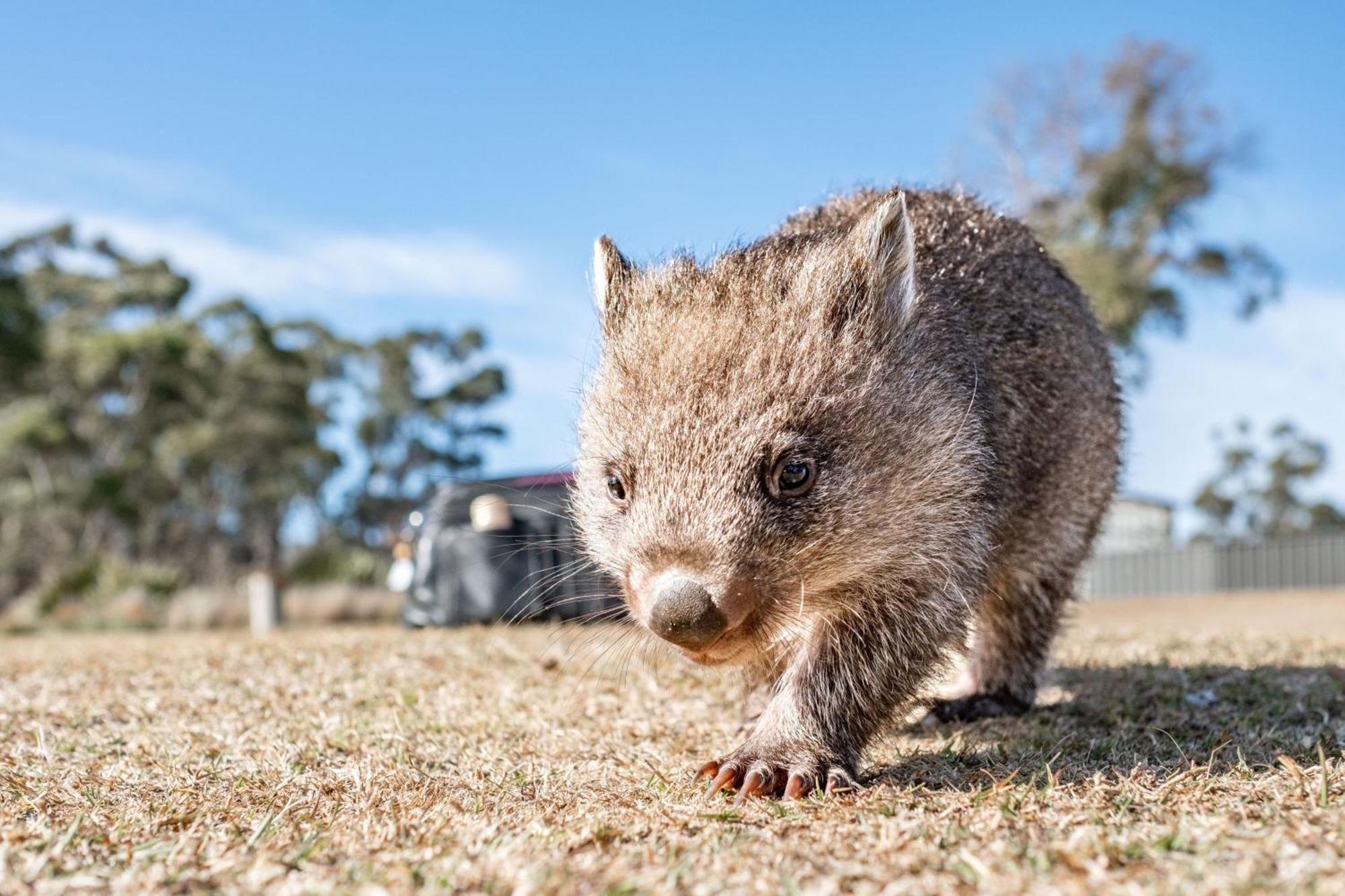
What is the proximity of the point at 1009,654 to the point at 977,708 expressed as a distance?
0.23 m

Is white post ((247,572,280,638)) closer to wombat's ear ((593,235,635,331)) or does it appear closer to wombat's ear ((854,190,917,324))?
wombat's ear ((593,235,635,331))

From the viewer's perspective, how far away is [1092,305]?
16.1 ft

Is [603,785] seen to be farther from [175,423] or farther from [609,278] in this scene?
[175,423]

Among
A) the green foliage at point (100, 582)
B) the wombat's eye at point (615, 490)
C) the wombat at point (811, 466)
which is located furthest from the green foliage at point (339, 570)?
the wombat's eye at point (615, 490)

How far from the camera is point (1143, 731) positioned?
3746mm

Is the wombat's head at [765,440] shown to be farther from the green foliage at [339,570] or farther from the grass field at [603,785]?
the green foliage at [339,570]

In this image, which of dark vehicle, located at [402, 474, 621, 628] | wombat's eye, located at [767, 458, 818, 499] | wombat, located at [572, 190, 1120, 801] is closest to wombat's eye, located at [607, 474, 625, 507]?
wombat, located at [572, 190, 1120, 801]

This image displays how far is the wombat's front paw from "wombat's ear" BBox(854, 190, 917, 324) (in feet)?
3.86

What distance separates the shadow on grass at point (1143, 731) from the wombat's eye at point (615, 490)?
1.00 metres

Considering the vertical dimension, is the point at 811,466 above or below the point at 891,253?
below

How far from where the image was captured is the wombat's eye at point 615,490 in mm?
3053

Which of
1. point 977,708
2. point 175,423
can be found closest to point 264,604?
point 977,708

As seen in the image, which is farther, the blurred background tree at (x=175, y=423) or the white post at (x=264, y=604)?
the blurred background tree at (x=175, y=423)

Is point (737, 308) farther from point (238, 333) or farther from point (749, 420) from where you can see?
point (238, 333)
